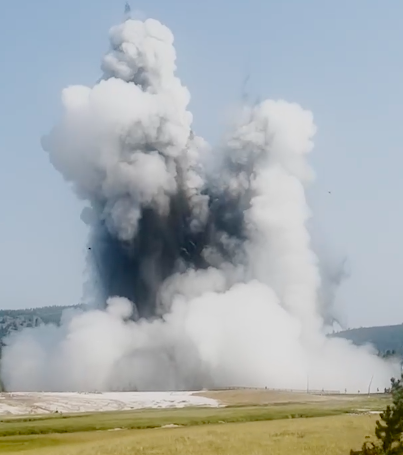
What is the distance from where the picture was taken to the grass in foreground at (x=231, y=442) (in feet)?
189

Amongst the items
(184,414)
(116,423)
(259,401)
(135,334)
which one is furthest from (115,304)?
(116,423)

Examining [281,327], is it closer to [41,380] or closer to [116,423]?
[41,380]

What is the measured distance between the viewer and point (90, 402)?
458 ft

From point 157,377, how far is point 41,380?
27.3 m

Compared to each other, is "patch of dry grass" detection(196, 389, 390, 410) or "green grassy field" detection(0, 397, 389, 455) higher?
"patch of dry grass" detection(196, 389, 390, 410)

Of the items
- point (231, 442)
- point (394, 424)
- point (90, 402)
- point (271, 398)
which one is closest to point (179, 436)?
point (231, 442)

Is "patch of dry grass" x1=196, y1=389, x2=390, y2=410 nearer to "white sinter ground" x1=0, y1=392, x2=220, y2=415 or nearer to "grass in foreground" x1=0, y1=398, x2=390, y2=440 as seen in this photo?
"white sinter ground" x1=0, y1=392, x2=220, y2=415

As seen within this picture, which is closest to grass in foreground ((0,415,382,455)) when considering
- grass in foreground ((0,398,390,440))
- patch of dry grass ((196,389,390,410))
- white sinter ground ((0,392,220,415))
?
grass in foreground ((0,398,390,440))

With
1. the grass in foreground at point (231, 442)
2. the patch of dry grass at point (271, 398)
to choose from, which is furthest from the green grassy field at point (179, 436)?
the patch of dry grass at point (271, 398)

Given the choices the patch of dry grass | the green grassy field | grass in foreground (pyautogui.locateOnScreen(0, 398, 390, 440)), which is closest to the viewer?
the green grassy field

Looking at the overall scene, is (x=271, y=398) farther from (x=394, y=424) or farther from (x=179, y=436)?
(x=394, y=424)

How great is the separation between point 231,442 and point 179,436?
6.77m

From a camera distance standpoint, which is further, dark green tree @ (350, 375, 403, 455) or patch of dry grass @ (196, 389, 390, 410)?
patch of dry grass @ (196, 389, 390, 410)

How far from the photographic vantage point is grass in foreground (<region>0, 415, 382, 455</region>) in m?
57.8
